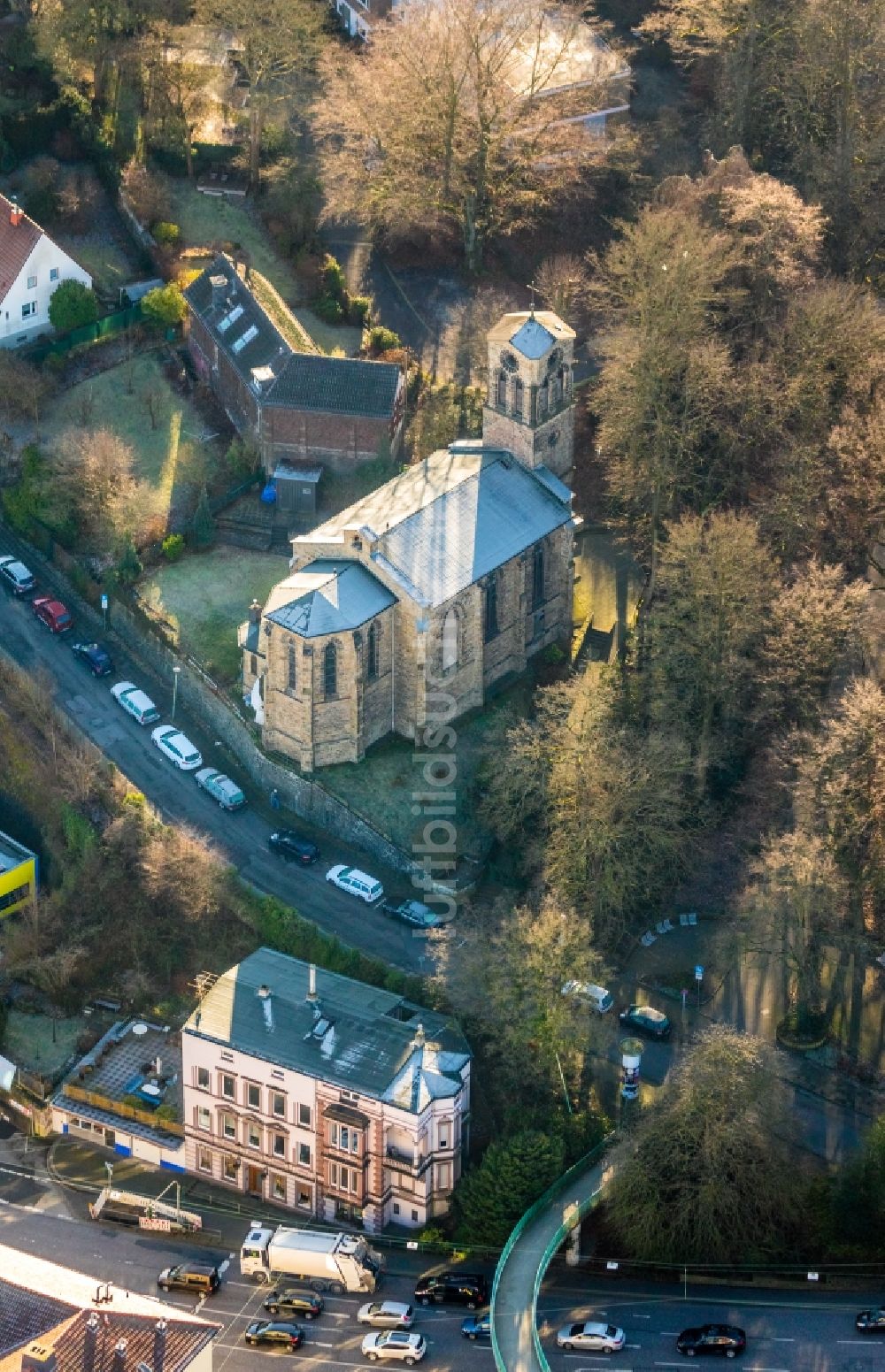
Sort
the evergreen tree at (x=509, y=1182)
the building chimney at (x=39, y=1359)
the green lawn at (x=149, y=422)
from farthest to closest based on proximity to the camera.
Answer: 1. the green lawn at (x=149, y=422)
2. the evergreen tree at (x=509, y=1182)
3. the building chimney at (x=39, y=1359)

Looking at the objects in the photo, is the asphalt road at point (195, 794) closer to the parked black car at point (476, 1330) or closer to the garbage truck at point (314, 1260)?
the garbage truck at point (314, 1260)

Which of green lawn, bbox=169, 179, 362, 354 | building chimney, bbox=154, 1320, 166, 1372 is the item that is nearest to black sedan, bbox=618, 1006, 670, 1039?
building chimney, bbox=154, 1320, 166, 1372

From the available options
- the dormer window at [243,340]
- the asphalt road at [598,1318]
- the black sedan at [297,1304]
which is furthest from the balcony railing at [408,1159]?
the dormer window at [243,340]

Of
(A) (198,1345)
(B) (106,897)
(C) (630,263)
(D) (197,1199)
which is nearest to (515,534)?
(C) (630,263)

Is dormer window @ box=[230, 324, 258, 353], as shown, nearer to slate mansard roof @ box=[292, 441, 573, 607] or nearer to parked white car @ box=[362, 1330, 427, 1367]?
slate mansard roof @ box=[292, 441, 573, 607]

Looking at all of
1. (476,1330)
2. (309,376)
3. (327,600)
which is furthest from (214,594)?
(476,1330)
